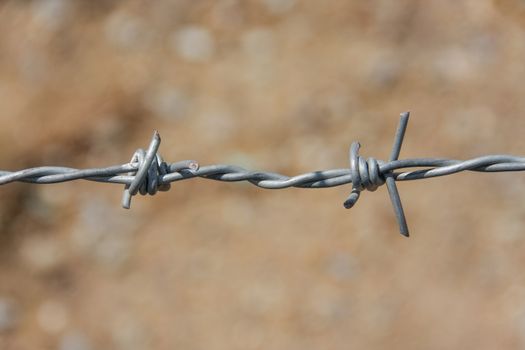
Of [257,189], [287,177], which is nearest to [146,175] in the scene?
[287,177]

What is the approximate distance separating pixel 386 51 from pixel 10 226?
182cm

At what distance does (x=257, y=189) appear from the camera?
3.22 meters

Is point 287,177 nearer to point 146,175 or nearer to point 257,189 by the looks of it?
point 146,175

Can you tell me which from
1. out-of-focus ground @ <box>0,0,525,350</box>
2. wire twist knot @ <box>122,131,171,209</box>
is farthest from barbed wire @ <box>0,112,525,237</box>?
Result: out-of-focus ground @ <box>0,0,525,350</box>

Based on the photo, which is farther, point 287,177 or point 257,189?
point 257,189

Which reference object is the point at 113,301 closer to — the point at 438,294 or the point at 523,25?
the point at 438,294

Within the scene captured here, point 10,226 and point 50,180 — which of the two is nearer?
point 50,180

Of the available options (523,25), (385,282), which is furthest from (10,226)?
(523,25)

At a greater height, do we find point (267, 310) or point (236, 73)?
point (236, 73)

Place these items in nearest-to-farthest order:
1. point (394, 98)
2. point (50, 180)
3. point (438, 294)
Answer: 1. point (50, 180)
2. point (438, 294)
3. point (394, 98)

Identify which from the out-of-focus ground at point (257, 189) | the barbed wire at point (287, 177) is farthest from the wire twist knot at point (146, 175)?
the out-of-focus ground at point (257, 189)

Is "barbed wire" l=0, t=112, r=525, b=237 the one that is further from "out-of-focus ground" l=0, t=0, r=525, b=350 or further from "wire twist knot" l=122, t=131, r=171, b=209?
"out-of-focus ground" l=0, t=0, r=525, b=350

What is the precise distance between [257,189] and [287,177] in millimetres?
2008

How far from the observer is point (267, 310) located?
120 inches
